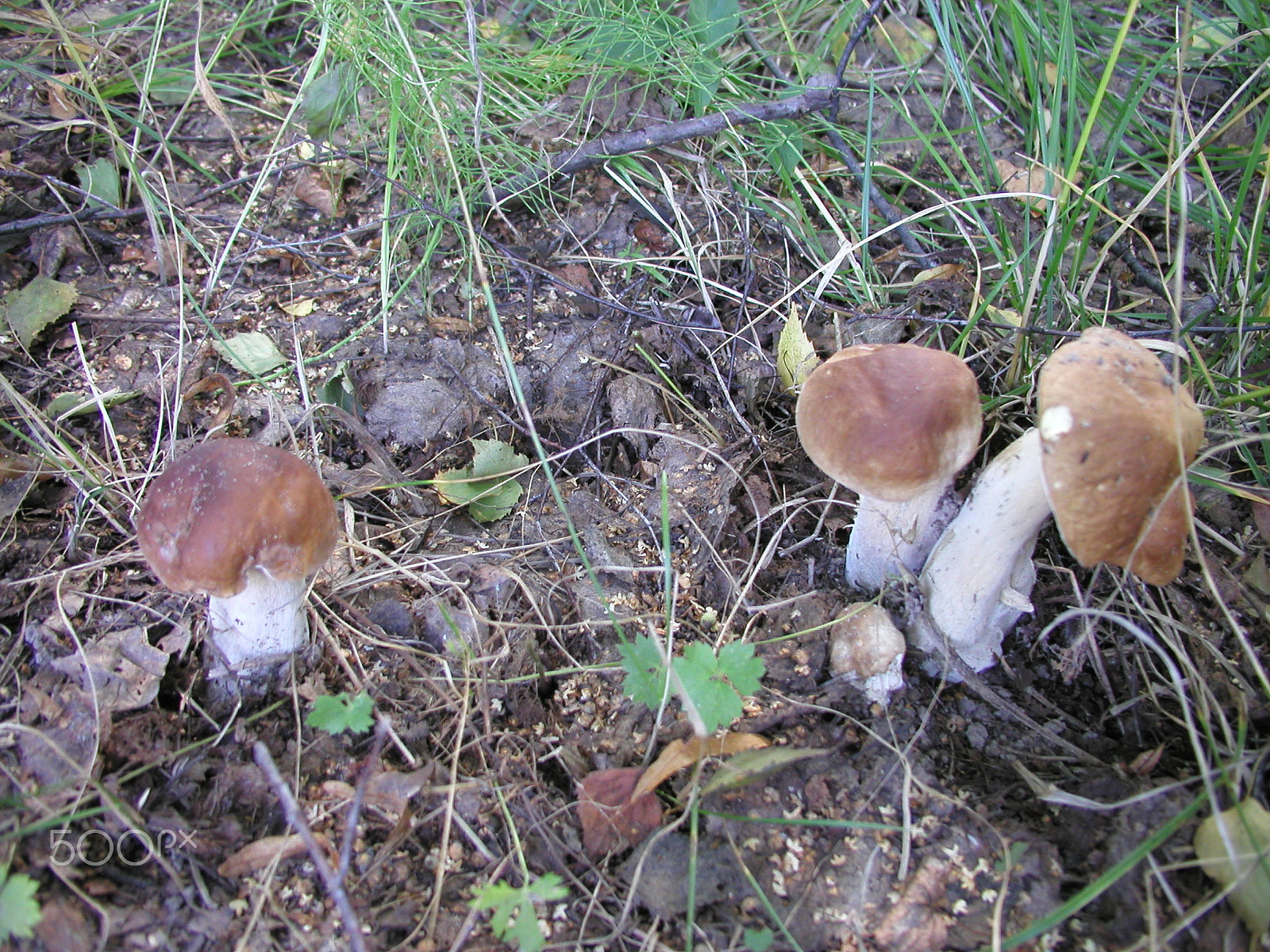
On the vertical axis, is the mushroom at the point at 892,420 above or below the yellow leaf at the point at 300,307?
above

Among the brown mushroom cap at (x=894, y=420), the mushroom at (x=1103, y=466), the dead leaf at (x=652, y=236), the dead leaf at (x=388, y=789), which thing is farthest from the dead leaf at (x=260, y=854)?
the dead leaf at (x=652, y=236)

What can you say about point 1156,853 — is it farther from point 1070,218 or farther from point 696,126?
point 696,126

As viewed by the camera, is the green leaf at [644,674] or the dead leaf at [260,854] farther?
the green leaf at [644,674]

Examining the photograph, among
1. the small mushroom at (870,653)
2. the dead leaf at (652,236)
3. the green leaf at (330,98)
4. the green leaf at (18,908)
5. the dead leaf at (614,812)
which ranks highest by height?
the green leaf at (330,98)

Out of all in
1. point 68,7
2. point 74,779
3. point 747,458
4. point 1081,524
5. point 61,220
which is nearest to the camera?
point 1081,524

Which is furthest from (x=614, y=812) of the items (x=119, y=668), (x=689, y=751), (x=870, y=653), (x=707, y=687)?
(x=119, y=668)

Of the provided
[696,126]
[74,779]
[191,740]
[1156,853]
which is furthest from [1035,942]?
[696,126]

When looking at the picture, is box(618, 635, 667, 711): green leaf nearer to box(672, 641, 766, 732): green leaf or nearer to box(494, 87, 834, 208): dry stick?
box(672, 641, 766, 732): green leaf

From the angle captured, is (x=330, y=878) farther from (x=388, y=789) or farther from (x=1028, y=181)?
(x=1028, y=181)

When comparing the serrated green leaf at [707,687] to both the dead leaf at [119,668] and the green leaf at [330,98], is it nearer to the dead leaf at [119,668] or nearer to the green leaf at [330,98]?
the dead leaf at [119,668]
